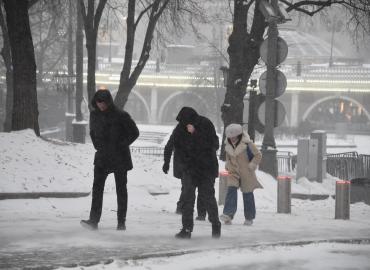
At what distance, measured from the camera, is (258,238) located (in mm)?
8391

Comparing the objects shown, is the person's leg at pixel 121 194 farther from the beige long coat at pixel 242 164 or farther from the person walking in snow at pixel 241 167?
the beige long coat at pixel 242 164

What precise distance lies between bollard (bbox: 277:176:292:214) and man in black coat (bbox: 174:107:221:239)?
3.76 m

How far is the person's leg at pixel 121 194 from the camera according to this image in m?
8.11

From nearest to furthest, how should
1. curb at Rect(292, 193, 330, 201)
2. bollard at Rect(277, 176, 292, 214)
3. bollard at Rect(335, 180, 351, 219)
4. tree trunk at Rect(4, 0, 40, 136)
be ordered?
bollard at Rect(335, 180, 351, 219) < bollard at Rect(277, 176, 292, 214) < tree trunk at Rect(4, 0, 40, 136) < curb at Rect(292, 193, 330, 201)

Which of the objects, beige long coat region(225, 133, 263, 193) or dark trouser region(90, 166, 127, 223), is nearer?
dark trouser region(90, 166, 127, 223)

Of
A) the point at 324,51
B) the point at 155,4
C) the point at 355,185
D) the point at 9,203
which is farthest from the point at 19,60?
the point at 324,51

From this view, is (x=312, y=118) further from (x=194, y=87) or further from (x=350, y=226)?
(x=350, y=226)

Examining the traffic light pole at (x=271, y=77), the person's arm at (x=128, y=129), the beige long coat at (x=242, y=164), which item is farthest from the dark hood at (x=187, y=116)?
the traffic light pole at (x=271, y=77)

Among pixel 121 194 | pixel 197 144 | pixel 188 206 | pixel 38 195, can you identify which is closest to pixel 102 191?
pixel 121 194

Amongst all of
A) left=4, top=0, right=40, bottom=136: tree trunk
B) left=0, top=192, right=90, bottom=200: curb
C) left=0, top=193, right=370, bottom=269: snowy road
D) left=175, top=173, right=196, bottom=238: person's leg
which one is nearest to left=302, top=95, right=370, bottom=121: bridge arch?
left=4, top=0, right=40, bottom=136: tree trunk

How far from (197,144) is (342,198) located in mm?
4373

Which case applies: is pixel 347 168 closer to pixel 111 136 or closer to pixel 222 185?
pixel 222 185

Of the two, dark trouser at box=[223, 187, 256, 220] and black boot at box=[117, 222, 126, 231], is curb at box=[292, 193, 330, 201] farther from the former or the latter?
black boot at box=[117, 222, 126, 231]

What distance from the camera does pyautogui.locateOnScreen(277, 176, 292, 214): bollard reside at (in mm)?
11609
